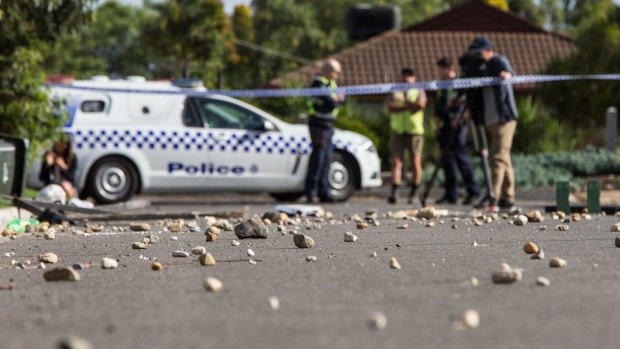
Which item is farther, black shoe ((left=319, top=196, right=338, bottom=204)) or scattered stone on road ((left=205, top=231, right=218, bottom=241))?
black shoe ((left=319, top=196, right=338, bottom=204))

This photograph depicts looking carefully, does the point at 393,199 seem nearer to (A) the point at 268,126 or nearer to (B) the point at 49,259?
(A) the point at 268,126

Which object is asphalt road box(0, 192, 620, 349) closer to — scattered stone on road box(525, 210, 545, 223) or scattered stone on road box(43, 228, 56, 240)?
scattered stone on road box(43, 228, 56, 240)

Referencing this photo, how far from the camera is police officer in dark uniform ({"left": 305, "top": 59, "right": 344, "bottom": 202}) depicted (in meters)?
17.6

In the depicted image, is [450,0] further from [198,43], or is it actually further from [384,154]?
[384,154]

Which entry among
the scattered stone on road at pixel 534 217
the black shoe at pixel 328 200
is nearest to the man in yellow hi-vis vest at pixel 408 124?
the black shoe at pixel 328 200

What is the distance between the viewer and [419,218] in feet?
42.4

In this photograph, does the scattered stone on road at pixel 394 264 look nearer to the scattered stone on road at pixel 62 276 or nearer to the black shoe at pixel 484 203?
the scattered stone on road at pixel 62 276

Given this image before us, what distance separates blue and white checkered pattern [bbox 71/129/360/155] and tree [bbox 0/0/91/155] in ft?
6.68

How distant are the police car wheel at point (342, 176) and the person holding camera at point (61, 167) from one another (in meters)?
3.55

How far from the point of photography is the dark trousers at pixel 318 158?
57.9ft

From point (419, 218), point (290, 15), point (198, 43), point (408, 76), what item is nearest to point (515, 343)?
point (419, 218)

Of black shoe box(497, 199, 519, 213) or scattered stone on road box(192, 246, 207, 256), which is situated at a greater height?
scattered stone on road box(192, 246, 207, 256)

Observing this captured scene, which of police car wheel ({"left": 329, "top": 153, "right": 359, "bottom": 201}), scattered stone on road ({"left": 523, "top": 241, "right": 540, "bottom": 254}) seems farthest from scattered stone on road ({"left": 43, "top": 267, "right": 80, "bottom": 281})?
police car wheel ({"left": 329, "top": 153, "right": 359, "bottom": 201})

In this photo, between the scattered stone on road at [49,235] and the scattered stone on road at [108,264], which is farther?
the scattered stone on road at [49,235]
